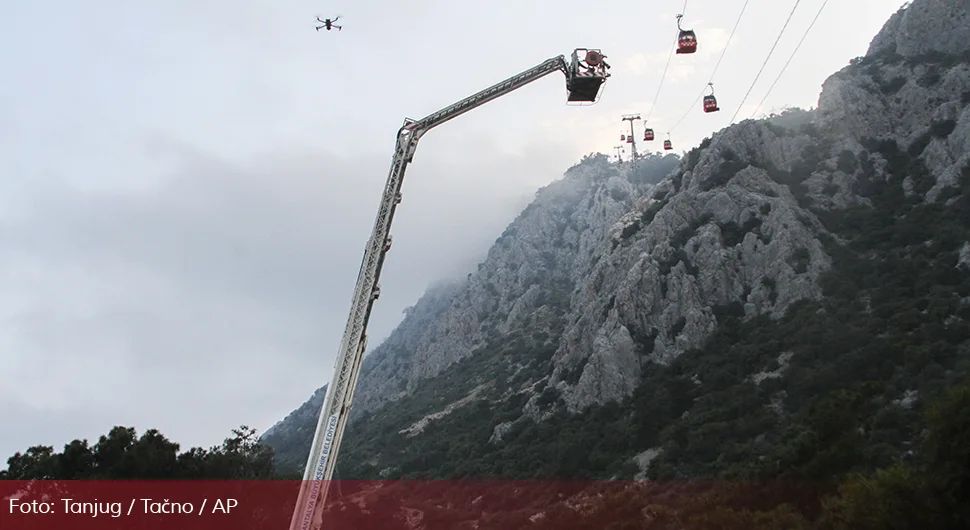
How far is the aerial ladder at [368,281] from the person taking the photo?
13.2m

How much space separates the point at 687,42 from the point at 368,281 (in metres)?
24.1

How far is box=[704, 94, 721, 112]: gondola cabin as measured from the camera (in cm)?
5131

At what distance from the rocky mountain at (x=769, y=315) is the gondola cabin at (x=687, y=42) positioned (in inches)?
761

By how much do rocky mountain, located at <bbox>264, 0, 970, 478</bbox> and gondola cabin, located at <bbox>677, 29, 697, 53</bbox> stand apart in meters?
19.3

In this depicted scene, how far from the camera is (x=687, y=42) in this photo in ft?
102

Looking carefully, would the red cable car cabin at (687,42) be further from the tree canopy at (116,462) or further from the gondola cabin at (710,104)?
the tree canopy at (116,462)

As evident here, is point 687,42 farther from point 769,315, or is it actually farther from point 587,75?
point 769,315

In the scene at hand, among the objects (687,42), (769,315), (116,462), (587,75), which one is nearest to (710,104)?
(687,42)

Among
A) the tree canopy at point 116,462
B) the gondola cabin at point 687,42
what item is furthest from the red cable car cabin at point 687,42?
the tree canopy at point 116,462

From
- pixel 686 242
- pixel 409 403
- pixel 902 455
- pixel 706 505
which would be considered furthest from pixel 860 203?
pixel 409 403

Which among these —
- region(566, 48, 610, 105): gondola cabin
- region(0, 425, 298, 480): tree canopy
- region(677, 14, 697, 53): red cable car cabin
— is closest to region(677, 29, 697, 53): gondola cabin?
region(677, 14, 697, 53): red cable car cabin

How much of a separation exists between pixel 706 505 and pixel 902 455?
1550 cm

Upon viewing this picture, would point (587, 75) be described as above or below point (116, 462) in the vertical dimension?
above

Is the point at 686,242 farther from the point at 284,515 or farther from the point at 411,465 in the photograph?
Result: the point at 284,515
